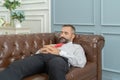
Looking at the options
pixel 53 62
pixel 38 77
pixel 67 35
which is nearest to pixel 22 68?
pixel 38 77

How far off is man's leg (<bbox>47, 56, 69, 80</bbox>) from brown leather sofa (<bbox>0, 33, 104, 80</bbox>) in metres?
0.18

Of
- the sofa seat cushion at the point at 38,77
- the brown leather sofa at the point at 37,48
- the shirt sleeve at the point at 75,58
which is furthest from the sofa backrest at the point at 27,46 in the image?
the sofa seat cushion at the point at 38,77

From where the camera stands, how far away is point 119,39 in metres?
3.07

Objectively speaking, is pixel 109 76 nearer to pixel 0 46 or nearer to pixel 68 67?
pixel 68 67

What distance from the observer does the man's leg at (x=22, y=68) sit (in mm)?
2020

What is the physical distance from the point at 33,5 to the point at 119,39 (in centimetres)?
187

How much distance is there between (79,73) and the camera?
2355 mm

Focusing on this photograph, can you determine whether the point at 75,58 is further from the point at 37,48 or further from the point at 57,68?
the point at 37,48

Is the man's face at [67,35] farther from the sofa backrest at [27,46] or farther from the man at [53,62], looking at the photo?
the sofa backrest at [27,46]

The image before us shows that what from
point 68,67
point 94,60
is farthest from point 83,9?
point 68,67

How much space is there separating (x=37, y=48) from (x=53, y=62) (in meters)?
0.65

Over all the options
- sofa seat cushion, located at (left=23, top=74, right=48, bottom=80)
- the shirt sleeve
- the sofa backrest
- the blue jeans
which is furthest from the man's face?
sofa seat cushion, located at (left=23, top=74, right=48, bottom=80)

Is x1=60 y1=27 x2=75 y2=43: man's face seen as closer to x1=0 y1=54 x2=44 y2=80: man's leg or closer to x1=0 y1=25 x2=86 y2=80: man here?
x1=0 y1=25 x2=86 y2=80: man

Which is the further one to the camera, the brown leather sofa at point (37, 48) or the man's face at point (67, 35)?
the man's face at point (67, 35)
